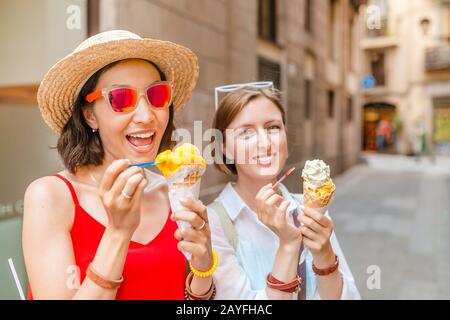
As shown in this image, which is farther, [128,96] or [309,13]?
[309,13]

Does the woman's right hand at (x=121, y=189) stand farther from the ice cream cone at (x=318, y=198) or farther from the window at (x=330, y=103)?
the window at (x=330, y=103)

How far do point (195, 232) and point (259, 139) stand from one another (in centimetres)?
28

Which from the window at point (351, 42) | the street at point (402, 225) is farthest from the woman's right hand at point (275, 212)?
the street at point (402, 225)

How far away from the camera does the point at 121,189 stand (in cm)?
69

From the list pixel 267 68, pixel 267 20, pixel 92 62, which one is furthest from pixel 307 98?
pixel 92 62

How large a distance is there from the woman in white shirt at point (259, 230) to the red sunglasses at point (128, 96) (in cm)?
19

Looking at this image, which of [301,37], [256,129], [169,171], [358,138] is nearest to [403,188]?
[358,138]

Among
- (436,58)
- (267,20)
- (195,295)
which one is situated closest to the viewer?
(195,295)

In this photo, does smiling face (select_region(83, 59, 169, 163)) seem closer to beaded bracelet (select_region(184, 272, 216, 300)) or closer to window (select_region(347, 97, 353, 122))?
beaded bracelet (select_region(184, 272, 216, 300))

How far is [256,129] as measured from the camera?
971 millimetres

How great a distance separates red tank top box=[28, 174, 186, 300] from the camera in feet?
2.72

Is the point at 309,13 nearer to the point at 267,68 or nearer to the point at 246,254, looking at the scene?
the point at 267,68
